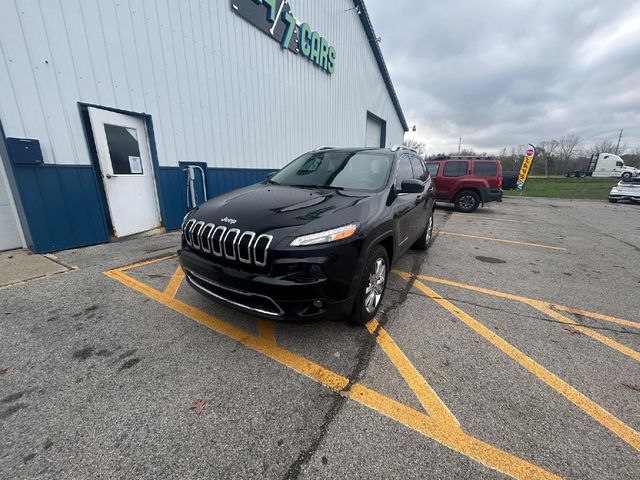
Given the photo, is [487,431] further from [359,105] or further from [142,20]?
[359,105]

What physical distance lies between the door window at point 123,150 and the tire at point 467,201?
981cm

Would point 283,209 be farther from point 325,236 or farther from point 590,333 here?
point 590,333

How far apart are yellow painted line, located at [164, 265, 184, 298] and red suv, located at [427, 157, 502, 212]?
9.51m

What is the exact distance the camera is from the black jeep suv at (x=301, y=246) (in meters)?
2.09

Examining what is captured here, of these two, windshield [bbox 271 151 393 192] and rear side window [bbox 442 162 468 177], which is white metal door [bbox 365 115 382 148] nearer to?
rear side window [bbox 442 162 468 177]

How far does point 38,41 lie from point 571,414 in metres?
6.99

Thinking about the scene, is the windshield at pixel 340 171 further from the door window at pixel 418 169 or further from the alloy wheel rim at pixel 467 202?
the alloy wheel rim at pixel 467 202

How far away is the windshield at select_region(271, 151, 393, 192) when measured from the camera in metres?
3.17

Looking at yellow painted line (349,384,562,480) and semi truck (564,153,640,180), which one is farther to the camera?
semi truck (564,153,640,180)

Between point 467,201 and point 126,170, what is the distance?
10245 mm

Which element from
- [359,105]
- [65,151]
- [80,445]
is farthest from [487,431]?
[359,105]

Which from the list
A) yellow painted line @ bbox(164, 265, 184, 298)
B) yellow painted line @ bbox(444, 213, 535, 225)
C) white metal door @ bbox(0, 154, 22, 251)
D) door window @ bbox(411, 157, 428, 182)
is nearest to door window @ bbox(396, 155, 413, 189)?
door window @ bbox(411, 157, 428, 182)

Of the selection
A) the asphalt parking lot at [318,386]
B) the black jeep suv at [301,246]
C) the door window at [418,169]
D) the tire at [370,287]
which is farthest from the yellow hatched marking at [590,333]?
the door window at [418,169]

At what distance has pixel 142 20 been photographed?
5055 mm
